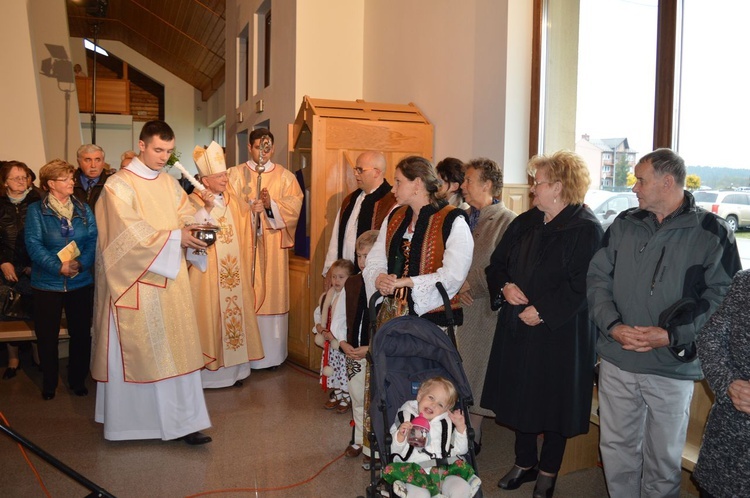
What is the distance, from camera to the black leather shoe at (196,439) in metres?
4.00

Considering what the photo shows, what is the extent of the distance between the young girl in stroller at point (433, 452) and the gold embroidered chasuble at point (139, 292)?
65.1 inches

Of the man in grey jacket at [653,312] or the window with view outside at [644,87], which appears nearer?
the man in grey jacket at [653,312]

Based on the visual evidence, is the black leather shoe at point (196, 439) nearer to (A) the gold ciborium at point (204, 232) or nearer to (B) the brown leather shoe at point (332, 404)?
(B) the brown leather shoe at point (332, 404)

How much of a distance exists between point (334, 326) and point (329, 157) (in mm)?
1872

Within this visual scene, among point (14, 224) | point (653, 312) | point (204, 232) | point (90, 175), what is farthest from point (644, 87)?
point (14, 224)

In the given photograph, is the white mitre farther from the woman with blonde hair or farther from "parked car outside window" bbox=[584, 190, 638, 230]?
"parked car outside window" bbox=[584, 190, 638, 230]

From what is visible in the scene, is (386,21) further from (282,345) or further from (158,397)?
(158,397)

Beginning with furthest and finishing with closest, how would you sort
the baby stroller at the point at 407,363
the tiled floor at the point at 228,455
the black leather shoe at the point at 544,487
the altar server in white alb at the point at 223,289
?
1. the altar server in white alb at the point at 223,289
2. the tiled floor at the point at 228,455
3. the black leather shoe at the point at 544,487
4. the baby stroller at the point at 407,363

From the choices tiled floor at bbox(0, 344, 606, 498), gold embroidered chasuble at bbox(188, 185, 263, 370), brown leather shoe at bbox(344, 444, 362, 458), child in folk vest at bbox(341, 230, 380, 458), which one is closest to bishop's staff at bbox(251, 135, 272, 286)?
gold embroidered chasuble at bbox(188, 185, 263, 370)

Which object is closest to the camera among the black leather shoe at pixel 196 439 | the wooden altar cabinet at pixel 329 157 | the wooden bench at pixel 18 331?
the black leather shoe at pixel 196 439

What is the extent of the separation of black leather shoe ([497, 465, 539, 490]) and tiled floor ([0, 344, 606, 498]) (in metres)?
0.04

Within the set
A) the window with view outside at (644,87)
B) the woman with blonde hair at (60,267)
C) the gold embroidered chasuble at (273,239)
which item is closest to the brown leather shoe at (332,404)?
the gold embroidered chasuble at (273,239)

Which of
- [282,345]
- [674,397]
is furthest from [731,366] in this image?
[282,345]

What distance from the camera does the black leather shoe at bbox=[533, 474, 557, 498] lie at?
10.5 feet
